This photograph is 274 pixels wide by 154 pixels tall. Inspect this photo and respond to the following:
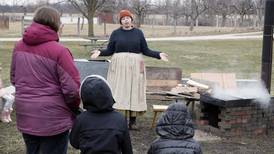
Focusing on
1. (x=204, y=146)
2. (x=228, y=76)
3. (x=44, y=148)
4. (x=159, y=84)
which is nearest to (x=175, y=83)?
(x=159, y=84)

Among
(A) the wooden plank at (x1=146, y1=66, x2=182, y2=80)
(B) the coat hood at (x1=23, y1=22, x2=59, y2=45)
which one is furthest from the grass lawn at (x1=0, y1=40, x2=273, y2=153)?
(B) the coat hood at (x1=23, y1=22, x2=59, y2=45)

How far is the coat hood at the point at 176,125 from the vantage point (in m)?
3.12

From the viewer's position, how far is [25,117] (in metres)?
3.81

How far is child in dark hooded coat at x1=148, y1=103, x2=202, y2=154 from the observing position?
10.2 feet

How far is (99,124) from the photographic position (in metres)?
3.35

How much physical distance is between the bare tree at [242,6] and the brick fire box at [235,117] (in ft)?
155

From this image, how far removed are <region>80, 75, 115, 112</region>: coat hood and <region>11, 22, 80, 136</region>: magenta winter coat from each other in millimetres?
343

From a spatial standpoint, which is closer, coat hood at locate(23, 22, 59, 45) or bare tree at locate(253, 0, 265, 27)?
coat hood at locate(23, 22, 59, 45)

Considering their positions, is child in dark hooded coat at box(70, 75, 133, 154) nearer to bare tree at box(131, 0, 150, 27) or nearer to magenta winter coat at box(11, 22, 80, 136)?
magenta winter coat at box(11, 22, 80, 136)

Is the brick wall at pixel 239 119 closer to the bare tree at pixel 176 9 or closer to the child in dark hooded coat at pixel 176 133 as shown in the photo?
the child in dark hooded coat at pixel 176 133

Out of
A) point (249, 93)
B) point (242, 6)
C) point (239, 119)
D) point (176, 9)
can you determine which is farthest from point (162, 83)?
point (176, 9)

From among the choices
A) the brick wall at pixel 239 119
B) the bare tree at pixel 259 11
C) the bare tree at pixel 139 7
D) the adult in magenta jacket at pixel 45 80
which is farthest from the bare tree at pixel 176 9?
the adult in magenta jacket at pixel 45 80

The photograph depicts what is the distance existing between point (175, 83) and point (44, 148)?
5765 mm

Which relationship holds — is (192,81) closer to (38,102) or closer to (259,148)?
(259,148)
